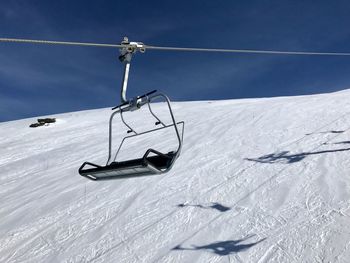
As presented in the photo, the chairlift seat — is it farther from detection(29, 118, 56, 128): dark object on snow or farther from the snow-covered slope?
detection(29, 118, 56, 128): dark object on snow

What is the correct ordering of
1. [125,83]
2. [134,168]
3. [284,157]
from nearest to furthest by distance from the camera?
[134,168], [125,83], [284,157]

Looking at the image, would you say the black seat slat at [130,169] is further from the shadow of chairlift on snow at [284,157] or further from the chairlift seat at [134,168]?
the shadow of chairlift on snow at [284,157]

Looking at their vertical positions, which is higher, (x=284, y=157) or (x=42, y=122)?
(x=284, y=157)

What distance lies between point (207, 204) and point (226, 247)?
6.89ft

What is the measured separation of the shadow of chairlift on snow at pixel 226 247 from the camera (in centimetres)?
734

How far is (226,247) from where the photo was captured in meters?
7.50

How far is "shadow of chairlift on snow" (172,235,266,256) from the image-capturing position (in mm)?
7340

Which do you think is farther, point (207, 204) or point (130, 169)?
point (207, 204)

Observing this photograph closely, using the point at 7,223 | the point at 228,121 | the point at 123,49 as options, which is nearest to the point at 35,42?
the point at 123,49

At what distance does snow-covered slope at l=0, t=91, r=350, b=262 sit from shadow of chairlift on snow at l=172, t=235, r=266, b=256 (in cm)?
2

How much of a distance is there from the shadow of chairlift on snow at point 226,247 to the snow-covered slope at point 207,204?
0.02 metres

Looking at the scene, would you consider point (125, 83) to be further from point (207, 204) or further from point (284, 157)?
point (284, 157)

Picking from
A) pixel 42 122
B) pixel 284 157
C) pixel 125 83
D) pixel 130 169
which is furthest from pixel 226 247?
pixel 42 122

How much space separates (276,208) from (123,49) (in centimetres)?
578
